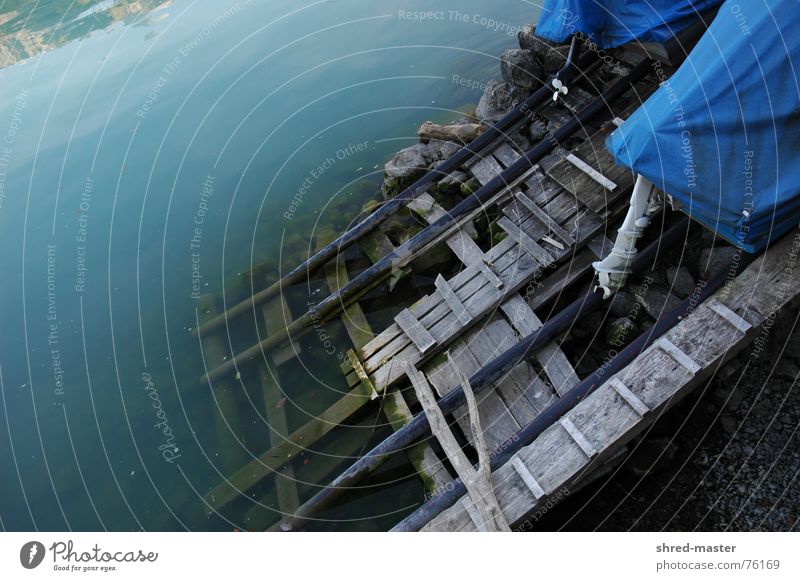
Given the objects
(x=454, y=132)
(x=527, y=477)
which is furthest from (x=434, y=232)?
(x=527, y=477)

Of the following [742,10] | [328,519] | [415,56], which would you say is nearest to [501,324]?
[328,519]

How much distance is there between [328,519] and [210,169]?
10235 millimetres

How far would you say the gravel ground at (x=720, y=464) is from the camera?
243 inches

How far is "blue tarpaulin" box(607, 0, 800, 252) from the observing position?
5.29 meters

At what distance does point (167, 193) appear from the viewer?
47.2 ft

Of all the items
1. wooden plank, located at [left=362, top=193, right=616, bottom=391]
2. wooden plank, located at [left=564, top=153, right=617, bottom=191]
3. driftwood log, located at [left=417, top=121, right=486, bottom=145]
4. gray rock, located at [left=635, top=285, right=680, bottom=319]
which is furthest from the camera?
driftwood log, located at [left=417, top=121, right=486, bottom=145]

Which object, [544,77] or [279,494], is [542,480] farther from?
[544,77]

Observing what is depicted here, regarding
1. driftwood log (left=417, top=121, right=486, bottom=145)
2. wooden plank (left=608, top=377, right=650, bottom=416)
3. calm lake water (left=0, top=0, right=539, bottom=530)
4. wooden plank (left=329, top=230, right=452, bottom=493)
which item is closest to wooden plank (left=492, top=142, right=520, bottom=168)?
driftwood log (left=417, top=121, right=486, bottom=145)

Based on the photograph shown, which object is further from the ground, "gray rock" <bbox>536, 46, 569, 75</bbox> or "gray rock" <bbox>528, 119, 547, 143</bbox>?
"gray rock" <bbox>536, 46, 569, 75</bbox>

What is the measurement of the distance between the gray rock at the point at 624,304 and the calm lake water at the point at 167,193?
389cm

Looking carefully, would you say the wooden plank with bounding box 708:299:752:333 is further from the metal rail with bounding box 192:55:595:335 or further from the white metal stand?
the metal rail with bounding box 192:55:595:335

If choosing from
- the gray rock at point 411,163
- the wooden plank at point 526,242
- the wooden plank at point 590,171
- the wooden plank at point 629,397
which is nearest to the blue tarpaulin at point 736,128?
the wooden plank at point 629,397

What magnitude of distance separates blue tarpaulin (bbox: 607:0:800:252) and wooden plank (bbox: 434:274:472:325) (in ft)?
11.2
